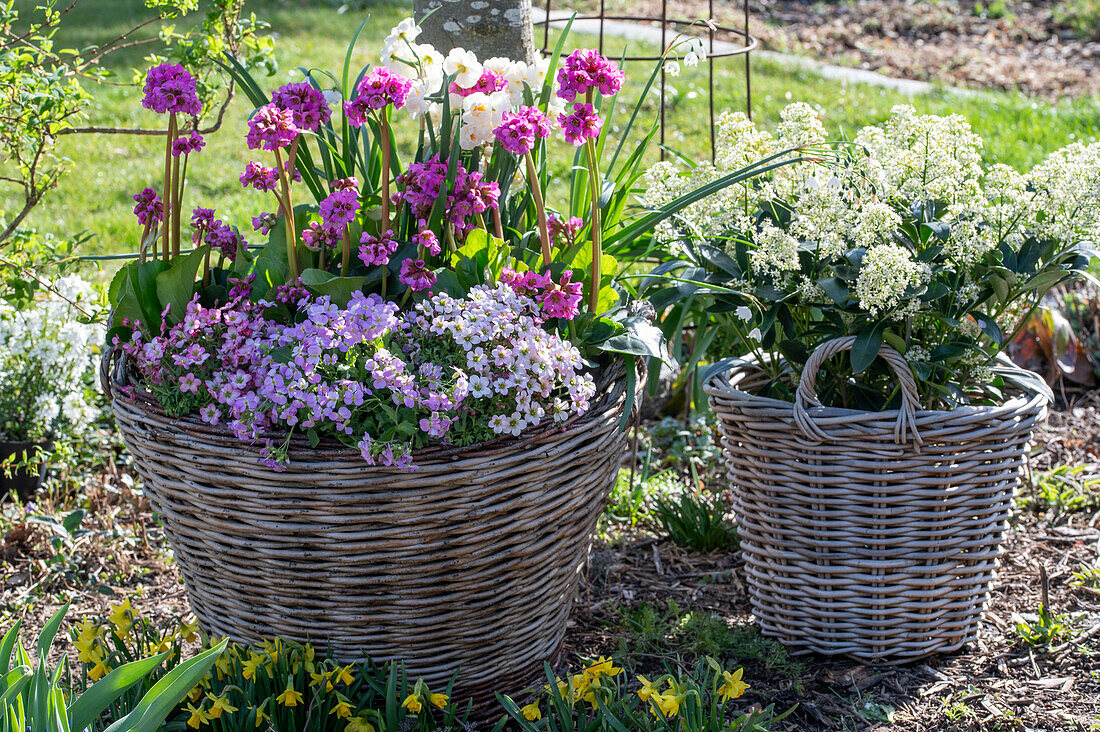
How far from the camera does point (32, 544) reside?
2.54 metres

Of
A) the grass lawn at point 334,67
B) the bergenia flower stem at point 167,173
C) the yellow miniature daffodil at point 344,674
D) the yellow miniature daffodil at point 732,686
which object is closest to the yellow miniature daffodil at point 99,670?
the yellow miniature daffodil at point 344,674

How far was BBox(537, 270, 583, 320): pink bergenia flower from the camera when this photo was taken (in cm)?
164

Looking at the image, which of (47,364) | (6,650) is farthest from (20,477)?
(6,650)

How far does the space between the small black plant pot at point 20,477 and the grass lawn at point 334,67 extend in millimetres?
1482

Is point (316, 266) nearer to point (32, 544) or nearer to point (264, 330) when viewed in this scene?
point (264, 330)

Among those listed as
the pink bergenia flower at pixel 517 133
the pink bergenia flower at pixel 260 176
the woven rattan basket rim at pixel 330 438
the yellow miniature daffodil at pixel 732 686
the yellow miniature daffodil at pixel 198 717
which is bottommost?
the yellow miniature daffodil at pixel 732 686

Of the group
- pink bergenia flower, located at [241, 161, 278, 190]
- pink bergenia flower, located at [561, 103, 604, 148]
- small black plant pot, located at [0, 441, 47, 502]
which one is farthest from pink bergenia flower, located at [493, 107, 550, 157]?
small black plant pot, located at [0, 441, 47, 502]

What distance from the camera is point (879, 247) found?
5.63 ft

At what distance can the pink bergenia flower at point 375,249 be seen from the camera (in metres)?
1.61

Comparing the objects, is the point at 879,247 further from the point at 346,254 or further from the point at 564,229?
the point at 346,254

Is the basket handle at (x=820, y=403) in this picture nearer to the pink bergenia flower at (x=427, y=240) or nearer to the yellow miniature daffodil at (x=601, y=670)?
the yellow miniature daffodil at (x=601, y=670)

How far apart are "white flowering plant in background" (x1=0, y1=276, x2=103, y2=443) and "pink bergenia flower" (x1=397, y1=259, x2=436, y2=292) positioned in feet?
4.77

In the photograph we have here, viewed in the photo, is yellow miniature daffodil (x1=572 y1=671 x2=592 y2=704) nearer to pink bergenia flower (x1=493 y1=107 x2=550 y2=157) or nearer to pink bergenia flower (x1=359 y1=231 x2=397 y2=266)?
pink bergenia flower (x1=359 y1=231 x2=397 y2=266)

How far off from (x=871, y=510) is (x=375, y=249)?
1.08m
